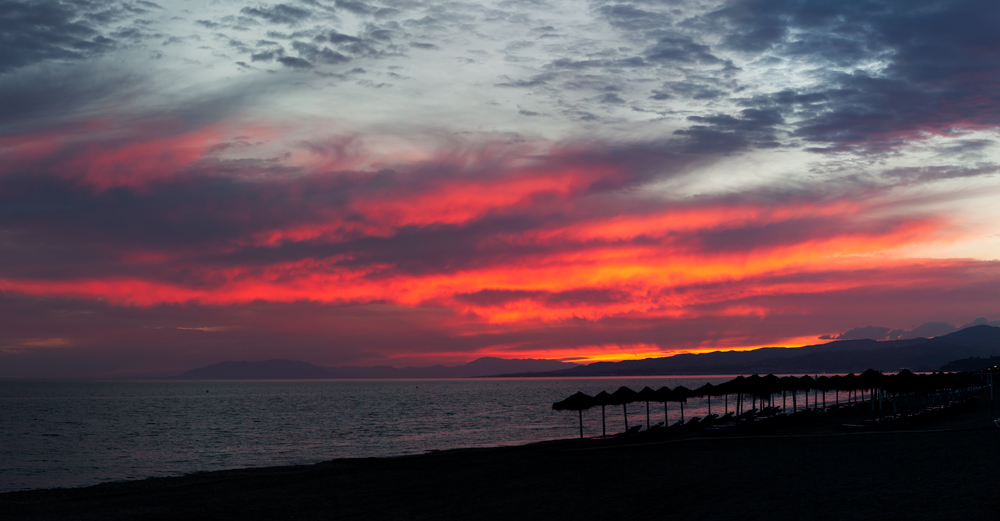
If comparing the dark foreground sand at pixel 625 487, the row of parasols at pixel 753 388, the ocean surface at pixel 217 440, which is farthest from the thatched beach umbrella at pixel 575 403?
the ocean surface at pixel 217 440

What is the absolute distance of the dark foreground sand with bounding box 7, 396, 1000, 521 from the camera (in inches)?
507

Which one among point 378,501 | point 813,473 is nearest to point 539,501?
point 378,501

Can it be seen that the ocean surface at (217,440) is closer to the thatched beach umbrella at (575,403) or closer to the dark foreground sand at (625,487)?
the dark foreground sand at (625,487)

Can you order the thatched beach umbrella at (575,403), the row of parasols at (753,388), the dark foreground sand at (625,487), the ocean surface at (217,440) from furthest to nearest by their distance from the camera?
the ocean surface at (217,440) < the row of parasols at (753,388) < the thatched beach umbrella at (575,403) < the dark foreground sand at (625,487)

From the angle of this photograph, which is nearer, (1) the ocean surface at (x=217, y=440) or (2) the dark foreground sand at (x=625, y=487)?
(2) the dark foreground sand at (x=625, y=487)

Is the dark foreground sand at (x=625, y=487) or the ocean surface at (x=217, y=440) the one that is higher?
the dark foreground sand at (x=625, y=487)

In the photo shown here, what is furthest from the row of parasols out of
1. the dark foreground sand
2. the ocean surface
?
the ocean surface

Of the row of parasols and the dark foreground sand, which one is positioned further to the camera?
the row of parasols

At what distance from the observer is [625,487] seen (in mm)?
16141

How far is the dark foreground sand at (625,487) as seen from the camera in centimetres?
1288

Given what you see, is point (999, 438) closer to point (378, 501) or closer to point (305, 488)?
point (378, 501)

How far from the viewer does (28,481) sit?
90.2ft

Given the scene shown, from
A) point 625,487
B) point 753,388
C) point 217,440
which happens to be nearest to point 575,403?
point 753,388

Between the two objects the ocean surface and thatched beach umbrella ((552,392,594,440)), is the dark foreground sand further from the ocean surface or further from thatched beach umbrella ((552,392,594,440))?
the ocean surface
